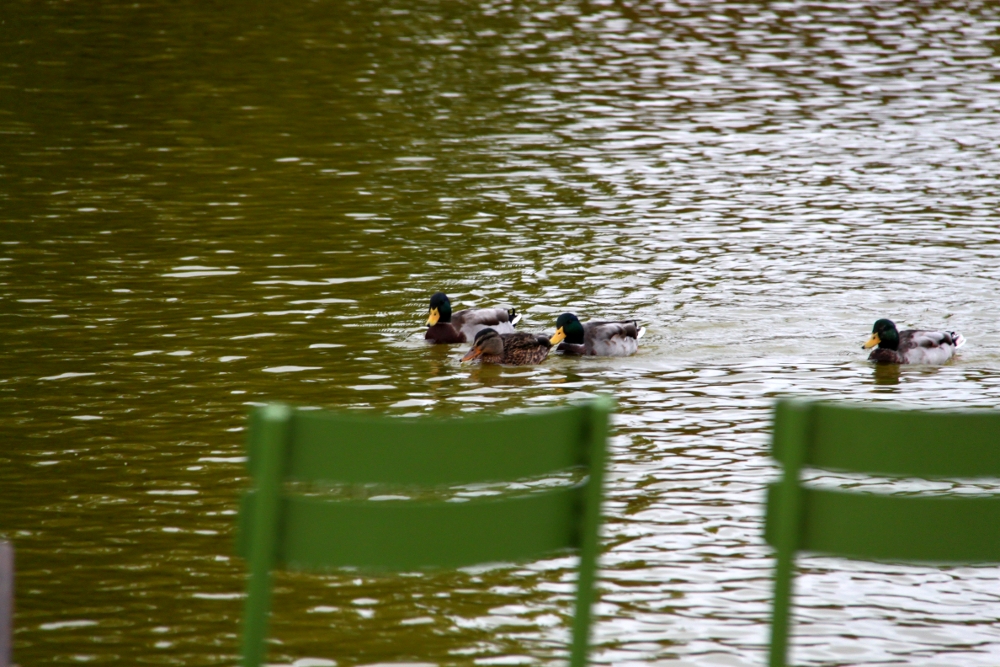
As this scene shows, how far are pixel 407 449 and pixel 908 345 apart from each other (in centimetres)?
820

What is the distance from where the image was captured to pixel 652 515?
838 centimetres

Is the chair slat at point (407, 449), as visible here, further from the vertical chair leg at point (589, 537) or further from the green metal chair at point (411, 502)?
the vertical chair leg at point (589, 537)

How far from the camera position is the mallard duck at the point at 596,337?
37.3 feet

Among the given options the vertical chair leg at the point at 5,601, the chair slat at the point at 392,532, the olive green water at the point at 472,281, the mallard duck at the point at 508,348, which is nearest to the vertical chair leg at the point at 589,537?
the chair slat at the point at 392,532

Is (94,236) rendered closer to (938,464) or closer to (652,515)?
(652,515)

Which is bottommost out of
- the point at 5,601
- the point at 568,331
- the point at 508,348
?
the point at 508,348

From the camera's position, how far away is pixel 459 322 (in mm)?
11883

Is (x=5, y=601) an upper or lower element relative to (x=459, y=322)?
upper

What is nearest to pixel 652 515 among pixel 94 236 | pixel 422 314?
pixel 422 314

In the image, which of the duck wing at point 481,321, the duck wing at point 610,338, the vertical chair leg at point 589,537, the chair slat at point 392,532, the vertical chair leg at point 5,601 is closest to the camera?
the chair slat at point 392,532

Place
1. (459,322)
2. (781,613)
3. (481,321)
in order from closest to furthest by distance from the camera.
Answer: (781,613), (481,321), (459,322)

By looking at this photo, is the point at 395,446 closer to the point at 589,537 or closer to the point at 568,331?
the point at 589,537

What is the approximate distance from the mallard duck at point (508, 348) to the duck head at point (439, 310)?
52cm

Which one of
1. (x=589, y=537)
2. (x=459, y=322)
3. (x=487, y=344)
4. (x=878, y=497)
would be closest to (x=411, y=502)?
(x=589, y=537)
